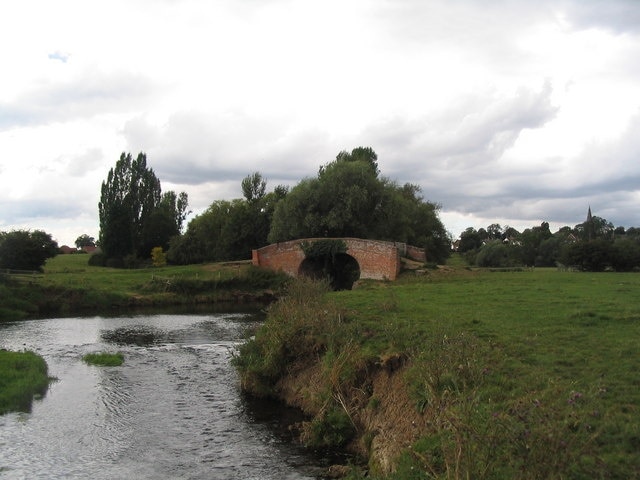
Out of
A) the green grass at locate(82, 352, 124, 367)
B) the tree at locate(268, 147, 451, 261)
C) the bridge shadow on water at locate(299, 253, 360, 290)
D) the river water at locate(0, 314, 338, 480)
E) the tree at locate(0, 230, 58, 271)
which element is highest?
the tree at locate(268, 147, 451, 261)

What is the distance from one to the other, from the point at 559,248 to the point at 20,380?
248 ft

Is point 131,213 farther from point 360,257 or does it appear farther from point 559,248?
point 559,248

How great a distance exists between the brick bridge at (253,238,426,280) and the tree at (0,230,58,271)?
1737 cm

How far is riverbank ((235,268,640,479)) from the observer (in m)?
6.09

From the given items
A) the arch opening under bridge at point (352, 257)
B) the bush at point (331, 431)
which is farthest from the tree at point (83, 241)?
the bush at point (331, 431)

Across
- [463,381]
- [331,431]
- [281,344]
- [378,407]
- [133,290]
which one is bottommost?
[331,431]

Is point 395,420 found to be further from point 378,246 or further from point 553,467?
point 378,246

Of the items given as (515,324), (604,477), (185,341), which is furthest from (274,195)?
(604,477)

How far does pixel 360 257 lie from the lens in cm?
4350

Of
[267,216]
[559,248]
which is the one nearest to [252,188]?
[267,216]

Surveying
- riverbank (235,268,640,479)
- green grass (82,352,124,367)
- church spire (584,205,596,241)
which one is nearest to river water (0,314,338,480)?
green grass (82,352,124,367)

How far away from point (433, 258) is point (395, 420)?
5052 centimetres

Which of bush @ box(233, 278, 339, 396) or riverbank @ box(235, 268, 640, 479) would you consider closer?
riverbank @ box(235, 268, 640, 479)

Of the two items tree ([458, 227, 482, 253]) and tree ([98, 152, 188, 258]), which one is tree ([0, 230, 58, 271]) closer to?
tree ([98, 152, 188, 258])
